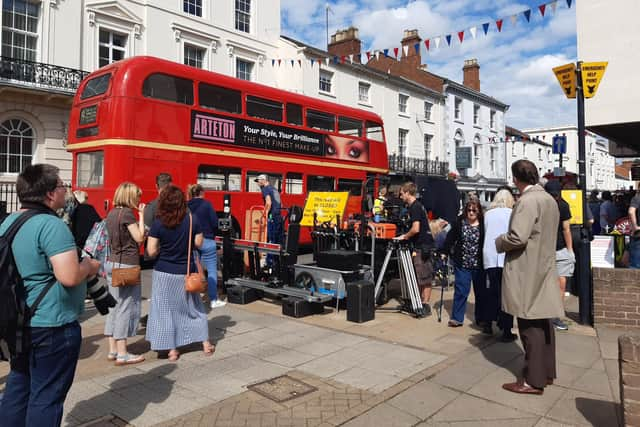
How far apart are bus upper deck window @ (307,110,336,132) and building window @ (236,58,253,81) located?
9.52m

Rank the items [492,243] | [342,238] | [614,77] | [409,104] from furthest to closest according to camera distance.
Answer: [409,104], [614,77], [342,238], [492,243]

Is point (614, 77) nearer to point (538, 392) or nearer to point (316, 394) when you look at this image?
point (538, 392)

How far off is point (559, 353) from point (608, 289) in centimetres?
165

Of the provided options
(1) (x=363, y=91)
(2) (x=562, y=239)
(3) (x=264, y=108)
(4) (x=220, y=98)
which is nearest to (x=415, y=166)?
(1) (x=363, y=91)

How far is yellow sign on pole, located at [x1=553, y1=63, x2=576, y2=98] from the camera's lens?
6.63 metres

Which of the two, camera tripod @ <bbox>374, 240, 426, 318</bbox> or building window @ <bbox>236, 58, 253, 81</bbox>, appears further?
building window @ <bbox>236, 58, 253, 81</bbox>

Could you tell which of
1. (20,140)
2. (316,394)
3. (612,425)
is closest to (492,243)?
(612,425)

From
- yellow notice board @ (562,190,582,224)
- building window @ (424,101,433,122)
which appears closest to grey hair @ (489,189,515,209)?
yellow notice board @ (562,190,582,224)

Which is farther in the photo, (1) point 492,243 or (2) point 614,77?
(2) point 614,77

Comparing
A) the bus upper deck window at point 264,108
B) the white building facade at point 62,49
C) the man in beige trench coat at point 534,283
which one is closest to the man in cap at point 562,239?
the man in beige trench coat at point 534,283

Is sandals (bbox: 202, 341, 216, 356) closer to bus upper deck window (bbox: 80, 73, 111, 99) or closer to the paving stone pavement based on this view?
the paving stone pavement

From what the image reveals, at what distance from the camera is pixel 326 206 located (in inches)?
336

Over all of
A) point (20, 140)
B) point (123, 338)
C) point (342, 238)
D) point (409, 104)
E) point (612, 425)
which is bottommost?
point (612, 425)

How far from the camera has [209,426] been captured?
3.47 m
